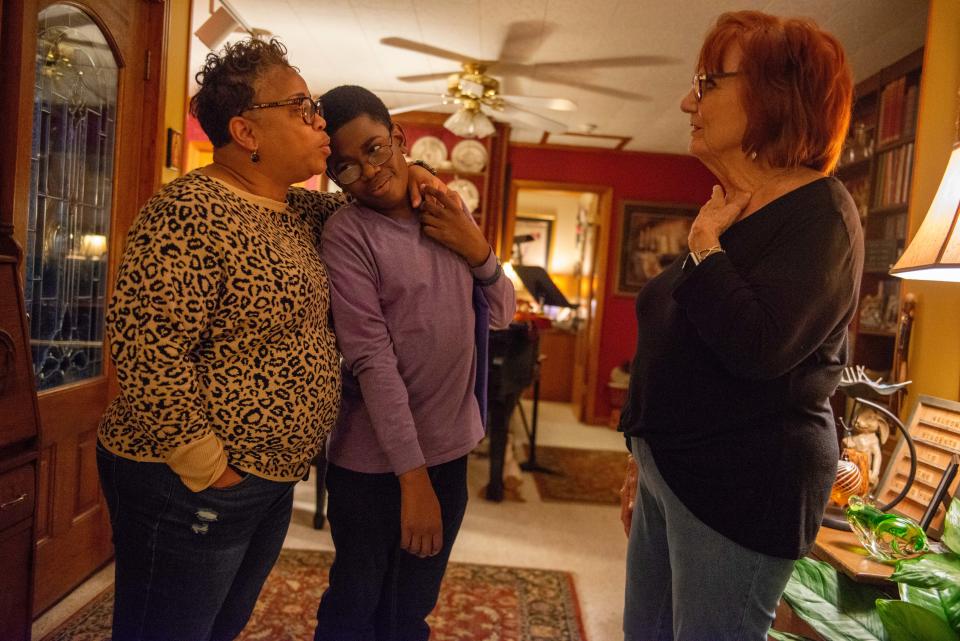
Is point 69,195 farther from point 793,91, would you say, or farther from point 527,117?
point 527,117

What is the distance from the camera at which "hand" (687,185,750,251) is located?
0.91 meters

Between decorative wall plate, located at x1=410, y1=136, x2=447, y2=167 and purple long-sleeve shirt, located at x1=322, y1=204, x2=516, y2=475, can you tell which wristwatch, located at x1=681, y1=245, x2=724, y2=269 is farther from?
decorative wall plate, located at x1=410, y1=136, x2=447, y2=167

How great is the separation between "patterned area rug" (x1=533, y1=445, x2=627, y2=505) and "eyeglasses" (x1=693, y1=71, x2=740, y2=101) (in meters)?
2.93

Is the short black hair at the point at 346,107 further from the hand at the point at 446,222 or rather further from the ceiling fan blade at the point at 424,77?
the ceiling fan blade at the point at 424,77

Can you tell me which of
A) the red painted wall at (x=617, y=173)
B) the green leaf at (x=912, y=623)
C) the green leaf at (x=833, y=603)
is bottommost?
the green leaf at (x=833, y=603)

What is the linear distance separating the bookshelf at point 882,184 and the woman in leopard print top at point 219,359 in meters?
3.04

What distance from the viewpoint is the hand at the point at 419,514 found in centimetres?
106

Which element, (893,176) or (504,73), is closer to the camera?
(893,176)

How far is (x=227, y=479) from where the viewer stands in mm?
993

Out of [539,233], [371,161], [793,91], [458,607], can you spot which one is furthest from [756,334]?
[539,233]

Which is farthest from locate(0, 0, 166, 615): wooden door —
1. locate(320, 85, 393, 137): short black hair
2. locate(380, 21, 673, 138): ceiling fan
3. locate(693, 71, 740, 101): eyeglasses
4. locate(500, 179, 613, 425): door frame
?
locate(500, 179, 613, 425): door frame

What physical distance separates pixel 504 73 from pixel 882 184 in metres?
2.26

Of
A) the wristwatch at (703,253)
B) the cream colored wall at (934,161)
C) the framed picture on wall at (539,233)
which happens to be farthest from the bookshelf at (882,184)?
the framed picture on wall at (539,233)

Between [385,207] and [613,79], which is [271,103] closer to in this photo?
[385,207]
